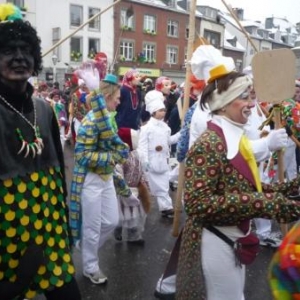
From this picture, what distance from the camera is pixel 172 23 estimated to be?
1495 inches

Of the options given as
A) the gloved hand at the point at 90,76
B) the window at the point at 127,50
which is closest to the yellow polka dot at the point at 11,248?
the gloved hand at the point at 90,76

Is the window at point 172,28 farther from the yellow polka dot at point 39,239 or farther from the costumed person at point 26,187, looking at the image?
the yellow polka dot at point 39,239

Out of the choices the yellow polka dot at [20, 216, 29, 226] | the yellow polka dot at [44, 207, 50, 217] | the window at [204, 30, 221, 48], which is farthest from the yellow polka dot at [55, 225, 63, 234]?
the window at [204, 30, 221, 48]

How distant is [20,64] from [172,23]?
123ft

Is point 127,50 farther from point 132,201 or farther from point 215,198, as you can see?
point 215,198

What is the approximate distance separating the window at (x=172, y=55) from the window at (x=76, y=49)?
8671 mm

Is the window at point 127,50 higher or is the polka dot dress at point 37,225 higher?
the window at point 127,50

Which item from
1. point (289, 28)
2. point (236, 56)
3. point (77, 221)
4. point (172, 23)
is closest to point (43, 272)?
point (77, 221)

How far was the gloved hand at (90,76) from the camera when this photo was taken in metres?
3.70

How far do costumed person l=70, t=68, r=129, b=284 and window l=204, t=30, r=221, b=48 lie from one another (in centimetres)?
3959

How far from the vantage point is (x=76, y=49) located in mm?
32156

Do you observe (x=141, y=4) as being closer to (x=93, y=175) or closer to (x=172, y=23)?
(x=172, y=23)

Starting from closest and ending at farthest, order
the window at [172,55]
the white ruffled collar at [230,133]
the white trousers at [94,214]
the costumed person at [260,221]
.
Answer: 1. the white ruffled collar at [230,133]
2. the white trousers at [94,214]
3. the costumed person at [260,221]
4. the window at [172,55]

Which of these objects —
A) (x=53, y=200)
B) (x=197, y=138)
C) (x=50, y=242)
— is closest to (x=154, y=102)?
(x=197, y=138)
